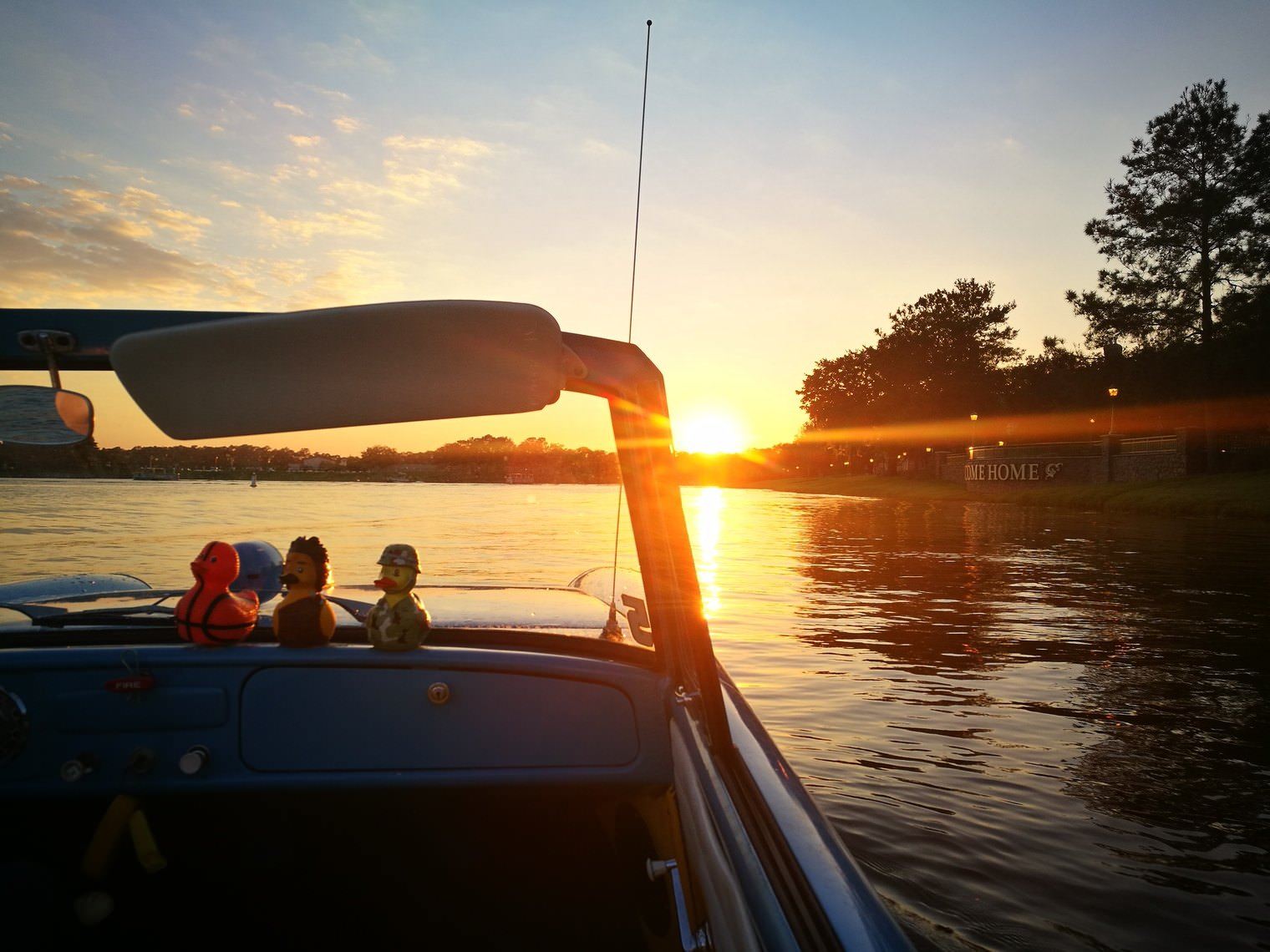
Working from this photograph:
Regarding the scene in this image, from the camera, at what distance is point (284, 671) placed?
2338 mm

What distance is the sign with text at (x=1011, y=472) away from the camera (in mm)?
45281

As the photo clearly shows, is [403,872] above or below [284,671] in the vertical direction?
below

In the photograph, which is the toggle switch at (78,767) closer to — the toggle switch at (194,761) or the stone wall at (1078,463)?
the toggle switch at (194,761)

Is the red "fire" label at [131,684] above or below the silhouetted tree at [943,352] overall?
below

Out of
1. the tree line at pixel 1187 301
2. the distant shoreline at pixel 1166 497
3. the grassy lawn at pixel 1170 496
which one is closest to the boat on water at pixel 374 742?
the distant shoreline at pixel 1166 497

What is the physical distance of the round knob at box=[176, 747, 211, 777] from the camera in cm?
229

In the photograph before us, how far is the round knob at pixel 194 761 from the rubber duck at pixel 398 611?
1.71ft

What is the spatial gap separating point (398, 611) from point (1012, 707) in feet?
17.9

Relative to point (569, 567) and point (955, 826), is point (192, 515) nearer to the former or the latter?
point (569, 567)

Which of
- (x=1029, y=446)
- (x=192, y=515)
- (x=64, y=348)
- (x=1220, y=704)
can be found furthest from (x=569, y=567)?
(x=1029, y=446)

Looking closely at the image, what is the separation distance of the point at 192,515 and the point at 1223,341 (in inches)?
1582

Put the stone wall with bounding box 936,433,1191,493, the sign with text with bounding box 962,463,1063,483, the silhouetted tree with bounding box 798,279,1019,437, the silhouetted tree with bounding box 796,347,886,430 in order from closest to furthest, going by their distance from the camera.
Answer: the stone wall with bounding box 936,433,1191,493 → the sign with text with bounding box 962,463,1063,483 → the silhouetted tree with bounding box 798,279,1019,437 → the silhouetted tree with bounding box 796,347,886,430

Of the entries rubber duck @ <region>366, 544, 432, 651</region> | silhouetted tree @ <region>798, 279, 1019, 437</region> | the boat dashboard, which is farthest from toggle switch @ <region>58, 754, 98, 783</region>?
silhouetted tree @ <region>798, 279, 1019, 437</region>

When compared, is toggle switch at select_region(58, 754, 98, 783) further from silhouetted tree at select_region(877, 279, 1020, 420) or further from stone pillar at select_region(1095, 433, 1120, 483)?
silhouetted tree at select_region(877, 279, 1020, 420)
